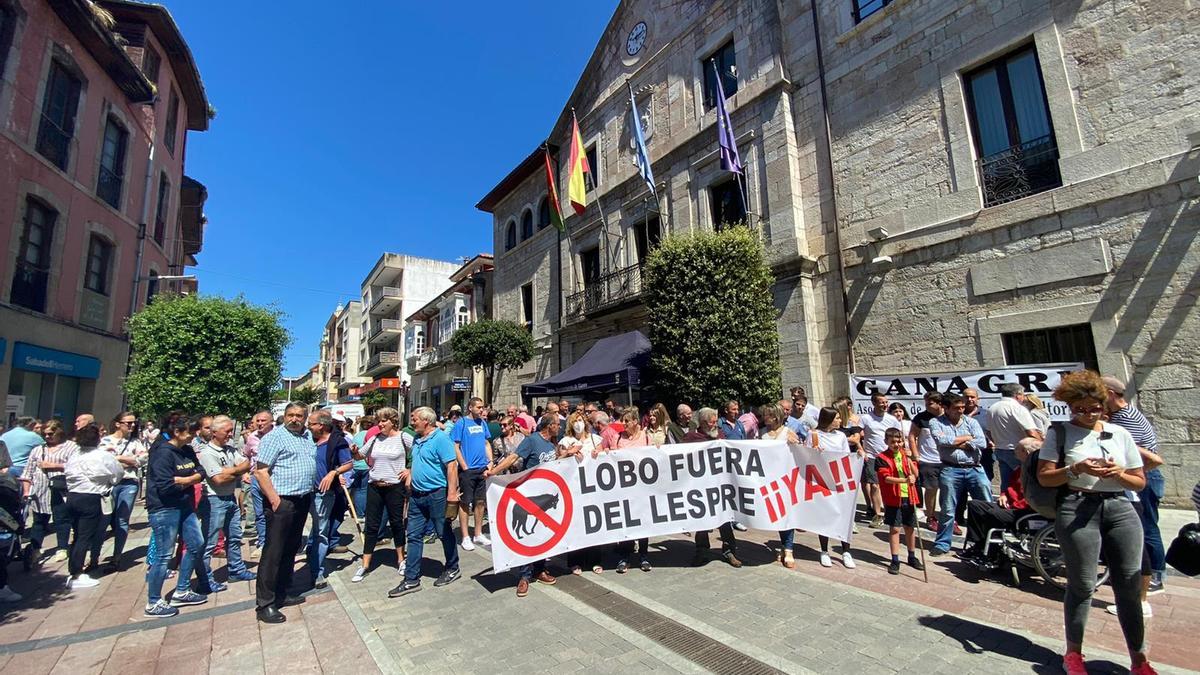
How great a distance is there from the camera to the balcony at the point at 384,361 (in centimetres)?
4116

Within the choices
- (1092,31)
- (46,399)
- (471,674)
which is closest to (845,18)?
(1092,31)

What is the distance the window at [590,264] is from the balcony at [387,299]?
27552mm

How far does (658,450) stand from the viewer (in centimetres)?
570

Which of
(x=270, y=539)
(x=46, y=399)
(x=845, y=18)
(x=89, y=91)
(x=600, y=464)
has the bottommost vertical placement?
(x=270, y=539)

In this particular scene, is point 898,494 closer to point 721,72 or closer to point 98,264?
point 721,72

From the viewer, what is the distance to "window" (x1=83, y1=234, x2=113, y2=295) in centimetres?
1450

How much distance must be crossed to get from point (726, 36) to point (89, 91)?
17011 mm

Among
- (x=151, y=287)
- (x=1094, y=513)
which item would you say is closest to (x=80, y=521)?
(x=1094, y=513)

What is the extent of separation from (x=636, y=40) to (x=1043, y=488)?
16762 millimetres

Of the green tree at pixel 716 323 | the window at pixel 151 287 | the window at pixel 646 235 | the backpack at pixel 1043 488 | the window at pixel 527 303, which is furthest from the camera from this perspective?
the window at pixel 527 303

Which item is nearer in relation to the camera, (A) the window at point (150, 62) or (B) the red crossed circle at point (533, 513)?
(B) the red crossed circle at point (533, 513)

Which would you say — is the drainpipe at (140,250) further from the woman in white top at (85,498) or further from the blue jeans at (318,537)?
the blue jeans at (318,537)

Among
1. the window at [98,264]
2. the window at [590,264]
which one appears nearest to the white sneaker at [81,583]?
the window at [98,264]

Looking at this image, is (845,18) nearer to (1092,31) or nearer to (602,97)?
(1092,31)
